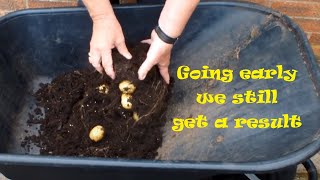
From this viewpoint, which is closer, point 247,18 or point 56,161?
point 56,161

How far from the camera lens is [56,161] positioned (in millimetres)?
837

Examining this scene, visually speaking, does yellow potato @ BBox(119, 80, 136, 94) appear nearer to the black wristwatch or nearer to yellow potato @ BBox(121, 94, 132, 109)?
yellow potato @ BBox(121, 94, 132, 109)

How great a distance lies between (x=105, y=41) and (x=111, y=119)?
0.83 feet

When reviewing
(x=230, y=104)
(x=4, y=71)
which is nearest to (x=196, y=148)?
(x=230, y=104)

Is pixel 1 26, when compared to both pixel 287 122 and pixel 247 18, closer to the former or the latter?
pixel 247 18

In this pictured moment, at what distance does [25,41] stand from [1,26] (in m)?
0.10

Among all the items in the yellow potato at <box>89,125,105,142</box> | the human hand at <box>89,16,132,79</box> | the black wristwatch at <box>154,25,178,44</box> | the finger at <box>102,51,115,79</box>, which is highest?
the black wristwatch at <box>154,25,178,44</box>

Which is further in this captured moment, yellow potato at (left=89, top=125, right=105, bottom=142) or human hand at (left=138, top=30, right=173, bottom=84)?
yellow potato at (left=89, top=125, right=105, bottom=142)

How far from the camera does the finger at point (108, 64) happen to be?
3.60 ft

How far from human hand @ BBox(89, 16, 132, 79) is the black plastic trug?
0.46 feet

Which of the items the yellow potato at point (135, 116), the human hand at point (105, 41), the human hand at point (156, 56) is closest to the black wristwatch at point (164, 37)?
the human hand at point (156, 56)

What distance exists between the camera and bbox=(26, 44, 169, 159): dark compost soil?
3.81ft

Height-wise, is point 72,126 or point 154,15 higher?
point 154,15


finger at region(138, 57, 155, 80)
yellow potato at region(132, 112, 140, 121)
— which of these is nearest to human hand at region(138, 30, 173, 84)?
finger at region(138, 57, 155, 80)
